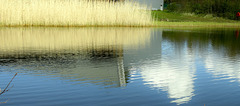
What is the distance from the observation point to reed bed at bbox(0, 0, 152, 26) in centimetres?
1692

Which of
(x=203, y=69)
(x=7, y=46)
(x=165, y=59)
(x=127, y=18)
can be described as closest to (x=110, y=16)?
(x=127, y=18)

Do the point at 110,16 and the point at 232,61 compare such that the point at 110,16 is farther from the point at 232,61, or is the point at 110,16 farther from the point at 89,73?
the point at 89,73

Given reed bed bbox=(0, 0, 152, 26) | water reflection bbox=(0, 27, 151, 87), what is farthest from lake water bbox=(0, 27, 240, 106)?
reed bed bbox=(0, 0, 152, 26)

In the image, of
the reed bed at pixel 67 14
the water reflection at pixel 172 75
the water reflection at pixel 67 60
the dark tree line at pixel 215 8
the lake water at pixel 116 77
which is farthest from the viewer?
the dark tree line at pixel 215 8

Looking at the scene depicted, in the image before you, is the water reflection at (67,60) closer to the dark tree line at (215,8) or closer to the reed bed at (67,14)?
the reed bed at (67,14)

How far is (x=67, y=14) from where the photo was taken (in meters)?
17.9

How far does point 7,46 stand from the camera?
32.8 ft

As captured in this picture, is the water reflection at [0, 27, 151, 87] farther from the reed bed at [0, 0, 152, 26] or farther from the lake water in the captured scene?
the reed bed at [0, 0, 152, 26]

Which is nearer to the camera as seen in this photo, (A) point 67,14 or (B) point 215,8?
(A) point 67,14

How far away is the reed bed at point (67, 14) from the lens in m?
16.9

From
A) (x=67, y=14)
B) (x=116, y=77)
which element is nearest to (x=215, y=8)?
(x=67, y=14)

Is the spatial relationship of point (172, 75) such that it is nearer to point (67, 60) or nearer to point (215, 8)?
point (67, 60)

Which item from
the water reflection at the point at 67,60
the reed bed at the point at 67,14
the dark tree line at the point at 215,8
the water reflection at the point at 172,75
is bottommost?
the water reflection at the point at 172,75

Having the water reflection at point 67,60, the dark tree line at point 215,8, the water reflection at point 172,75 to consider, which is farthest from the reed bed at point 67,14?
the dark tree line at point 215,8
